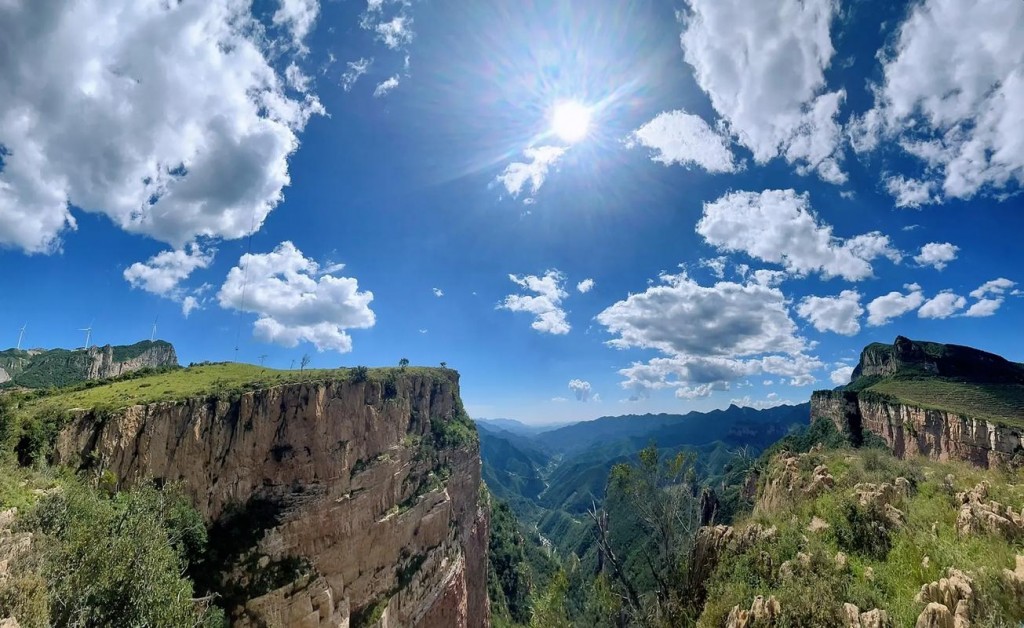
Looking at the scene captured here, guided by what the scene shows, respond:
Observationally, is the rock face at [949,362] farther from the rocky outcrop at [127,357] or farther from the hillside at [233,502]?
the rocky outcrop at [127,357]

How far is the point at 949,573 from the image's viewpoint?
9.05 m

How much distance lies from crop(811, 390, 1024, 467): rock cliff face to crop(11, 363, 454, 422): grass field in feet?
220

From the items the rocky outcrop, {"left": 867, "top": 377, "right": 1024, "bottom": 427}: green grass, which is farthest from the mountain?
{"left": 867, "top": 377, "right": 1024, "bottom": 427}: green grass

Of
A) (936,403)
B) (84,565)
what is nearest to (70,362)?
(84,565)

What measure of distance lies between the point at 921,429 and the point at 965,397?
15153 mm

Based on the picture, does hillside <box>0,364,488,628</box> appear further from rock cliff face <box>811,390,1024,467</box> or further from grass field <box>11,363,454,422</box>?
rock cliff face <box>811,390,1024,467</box>

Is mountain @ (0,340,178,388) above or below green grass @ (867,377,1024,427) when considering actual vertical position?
above

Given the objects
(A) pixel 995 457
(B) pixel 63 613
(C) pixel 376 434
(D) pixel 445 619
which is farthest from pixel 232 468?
(A) pixel 995 457

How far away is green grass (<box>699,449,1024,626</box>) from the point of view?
9.05m

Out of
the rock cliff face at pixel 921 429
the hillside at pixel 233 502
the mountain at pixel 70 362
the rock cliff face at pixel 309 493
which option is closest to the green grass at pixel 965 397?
the rock cliff face at pixel 921 429

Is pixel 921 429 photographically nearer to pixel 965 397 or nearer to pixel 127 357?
pixel 965 397

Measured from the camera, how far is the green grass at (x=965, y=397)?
54856 mm

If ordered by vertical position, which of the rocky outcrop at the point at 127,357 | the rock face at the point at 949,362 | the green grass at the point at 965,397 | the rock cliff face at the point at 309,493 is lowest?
the rock cliff face at the point at 309,493

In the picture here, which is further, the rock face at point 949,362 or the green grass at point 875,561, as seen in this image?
the rock face at point 949,362
